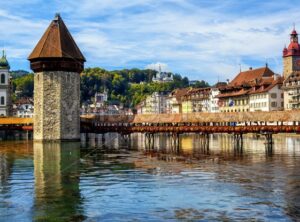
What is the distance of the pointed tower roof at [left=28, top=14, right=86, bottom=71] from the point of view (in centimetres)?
5472

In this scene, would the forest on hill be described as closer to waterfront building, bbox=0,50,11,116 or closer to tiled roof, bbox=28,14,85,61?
waterfront building, bbox=0,50,11,116

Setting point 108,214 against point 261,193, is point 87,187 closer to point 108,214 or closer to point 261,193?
point 108,214

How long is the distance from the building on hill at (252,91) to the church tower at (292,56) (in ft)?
7.37

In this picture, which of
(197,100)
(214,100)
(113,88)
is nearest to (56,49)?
(214,100)

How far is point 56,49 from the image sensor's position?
55.1m

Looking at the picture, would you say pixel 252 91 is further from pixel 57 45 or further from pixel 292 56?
pixel 57 45

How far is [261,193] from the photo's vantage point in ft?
66.0

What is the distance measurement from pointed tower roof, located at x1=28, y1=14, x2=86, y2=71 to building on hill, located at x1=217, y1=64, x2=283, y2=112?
3687 centimetres

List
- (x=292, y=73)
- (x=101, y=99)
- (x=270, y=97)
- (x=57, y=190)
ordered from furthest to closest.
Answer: (x=101, y=99) → (x=270, y=97) → (x=292, y=73) → (x=57, y=190)

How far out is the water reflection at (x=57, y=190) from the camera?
17016 millimetres

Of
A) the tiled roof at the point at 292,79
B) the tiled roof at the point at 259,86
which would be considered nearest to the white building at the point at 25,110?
the tiled roof at the point at 259,86

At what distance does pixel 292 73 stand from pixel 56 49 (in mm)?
41359

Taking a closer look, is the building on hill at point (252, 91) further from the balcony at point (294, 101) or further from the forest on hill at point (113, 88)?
the forest on hill at point (113, 88)

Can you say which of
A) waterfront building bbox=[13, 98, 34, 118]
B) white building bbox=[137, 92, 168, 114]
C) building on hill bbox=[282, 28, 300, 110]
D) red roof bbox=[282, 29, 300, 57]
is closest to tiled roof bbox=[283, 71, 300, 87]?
building on hill bbox=[282, 28, 300, 110]
